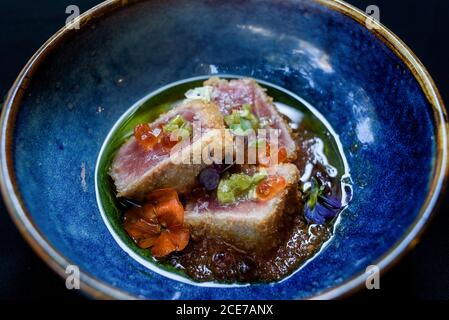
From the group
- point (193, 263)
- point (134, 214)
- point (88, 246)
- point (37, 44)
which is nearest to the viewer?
point (88, 246)

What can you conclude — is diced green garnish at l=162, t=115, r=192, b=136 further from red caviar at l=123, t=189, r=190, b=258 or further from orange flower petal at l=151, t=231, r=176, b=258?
orange flower petal at l=151, t=231, r=176, b=258

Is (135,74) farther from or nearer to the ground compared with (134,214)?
farther from the ground

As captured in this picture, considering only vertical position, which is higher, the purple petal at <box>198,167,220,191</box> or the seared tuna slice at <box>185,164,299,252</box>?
the purple petal at <box>198,167,220,191</box>

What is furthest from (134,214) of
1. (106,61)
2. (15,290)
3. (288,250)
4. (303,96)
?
(303,96)

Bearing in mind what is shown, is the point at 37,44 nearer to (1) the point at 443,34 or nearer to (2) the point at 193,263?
(2) the point at 193,263

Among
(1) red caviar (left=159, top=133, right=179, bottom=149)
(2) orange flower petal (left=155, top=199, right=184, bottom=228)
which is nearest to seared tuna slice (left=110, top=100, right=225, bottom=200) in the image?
(1) red caviar (left=159, top=133, right=179, bottom=149)
